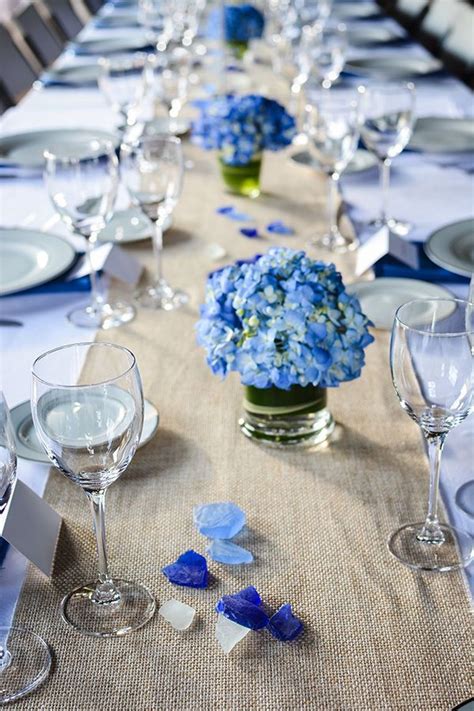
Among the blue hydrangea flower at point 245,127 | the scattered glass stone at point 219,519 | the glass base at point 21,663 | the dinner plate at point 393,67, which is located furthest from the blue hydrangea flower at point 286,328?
the dinner plate at point 393,67

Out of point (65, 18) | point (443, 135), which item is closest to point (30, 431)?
point (443, 135)

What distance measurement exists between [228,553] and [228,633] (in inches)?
4.3

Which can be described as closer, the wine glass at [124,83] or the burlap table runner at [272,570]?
the burlap table runner at [272,570]

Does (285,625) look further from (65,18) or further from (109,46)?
(65,18)

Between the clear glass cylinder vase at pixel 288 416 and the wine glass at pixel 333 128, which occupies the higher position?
the wine glass at pixel 333 128

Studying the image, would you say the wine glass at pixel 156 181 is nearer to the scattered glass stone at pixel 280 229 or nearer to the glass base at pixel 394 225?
the scattered glass stone at pixel 280 229

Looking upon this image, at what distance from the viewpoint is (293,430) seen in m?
1.08

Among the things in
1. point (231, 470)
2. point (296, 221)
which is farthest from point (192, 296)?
point (231, 470)

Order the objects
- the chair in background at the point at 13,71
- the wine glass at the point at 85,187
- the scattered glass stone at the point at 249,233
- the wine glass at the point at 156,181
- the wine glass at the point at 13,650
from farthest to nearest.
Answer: the chair in background at the point at 13,71 → the scattered glass stone at the point at 249,233 → the wine glass at the point at 156,181 → the wine glass at the point at 85,187 → the wine glass at the point at 13,650

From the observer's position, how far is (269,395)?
41.6 inches

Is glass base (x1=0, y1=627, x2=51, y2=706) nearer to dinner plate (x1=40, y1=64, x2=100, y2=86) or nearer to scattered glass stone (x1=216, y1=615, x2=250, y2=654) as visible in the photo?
scattered glass stone (x1=216, y1=615, x2=250, y2=654)

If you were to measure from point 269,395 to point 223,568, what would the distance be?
233 mm

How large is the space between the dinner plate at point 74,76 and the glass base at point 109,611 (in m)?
2.26

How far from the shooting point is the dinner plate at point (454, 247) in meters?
1.48
